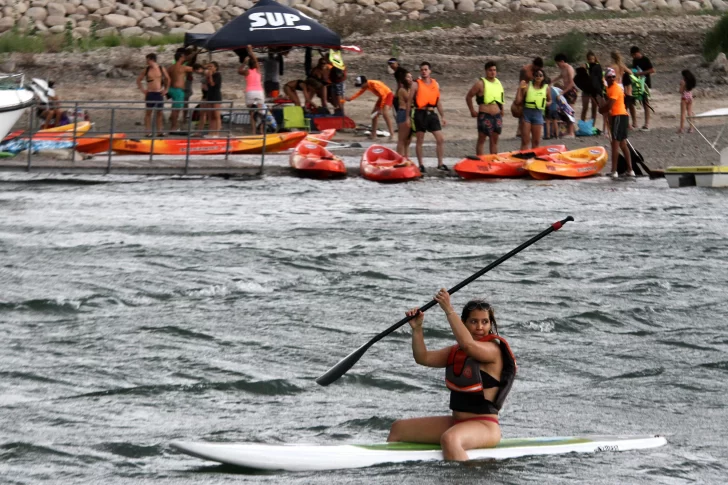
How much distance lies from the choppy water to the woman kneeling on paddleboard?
196 millimetres

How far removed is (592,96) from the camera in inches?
877

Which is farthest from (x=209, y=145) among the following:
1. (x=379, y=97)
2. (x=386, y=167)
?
(x=379, y=97)

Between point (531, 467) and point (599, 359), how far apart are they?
10.8ft

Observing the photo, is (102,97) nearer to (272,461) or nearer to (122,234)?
(122,234)

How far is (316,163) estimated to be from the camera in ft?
67.1

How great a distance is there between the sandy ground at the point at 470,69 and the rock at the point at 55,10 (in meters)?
6.16

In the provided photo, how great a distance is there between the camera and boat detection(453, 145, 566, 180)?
792 inches

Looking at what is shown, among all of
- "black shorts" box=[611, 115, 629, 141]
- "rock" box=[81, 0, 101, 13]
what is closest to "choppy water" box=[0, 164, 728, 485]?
"black shorts" box=[611, 115, 629, 141]

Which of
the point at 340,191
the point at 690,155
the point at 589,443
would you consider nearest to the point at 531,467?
the point at 589,443

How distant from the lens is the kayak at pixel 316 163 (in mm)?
20422

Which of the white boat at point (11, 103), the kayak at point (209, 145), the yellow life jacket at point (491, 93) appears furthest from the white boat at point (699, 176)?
the white boat at point (11, 103)

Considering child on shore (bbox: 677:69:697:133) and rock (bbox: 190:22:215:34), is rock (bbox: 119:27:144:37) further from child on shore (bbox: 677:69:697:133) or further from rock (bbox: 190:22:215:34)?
child on shore (bbox: 677:69:697:133)

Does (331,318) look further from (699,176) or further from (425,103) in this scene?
(699,176)

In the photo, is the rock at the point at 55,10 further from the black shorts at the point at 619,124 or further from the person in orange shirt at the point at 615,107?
the black shorts at the point at 619,124
